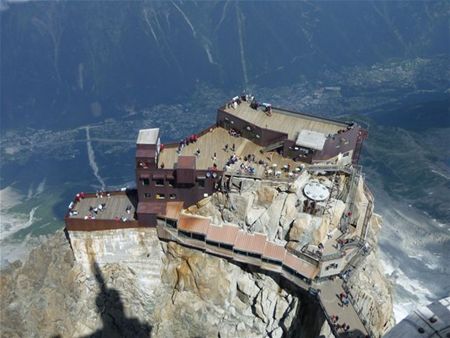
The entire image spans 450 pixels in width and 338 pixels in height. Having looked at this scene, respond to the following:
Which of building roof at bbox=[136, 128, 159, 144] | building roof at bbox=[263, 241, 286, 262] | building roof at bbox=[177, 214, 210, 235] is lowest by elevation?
building roof at bbox=[263, 241, 286, 262]

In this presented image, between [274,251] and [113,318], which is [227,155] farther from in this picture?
[113,318]

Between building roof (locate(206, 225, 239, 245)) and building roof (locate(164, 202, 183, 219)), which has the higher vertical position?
building roof (locate(164, 202, 183, 219))

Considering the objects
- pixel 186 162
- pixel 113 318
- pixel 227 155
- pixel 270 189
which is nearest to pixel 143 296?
pixel 113 318

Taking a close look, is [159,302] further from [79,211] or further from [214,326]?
Result: [79,211]

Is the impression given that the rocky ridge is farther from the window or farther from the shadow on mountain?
the window

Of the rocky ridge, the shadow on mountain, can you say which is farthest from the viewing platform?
the shadow on mountain

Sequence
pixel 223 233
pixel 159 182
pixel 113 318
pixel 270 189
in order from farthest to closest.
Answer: pixel 113 318
pixel 159 182
pixel 223 233
pixel 270 189

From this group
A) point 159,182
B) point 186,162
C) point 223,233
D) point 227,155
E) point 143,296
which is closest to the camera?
point 223,233

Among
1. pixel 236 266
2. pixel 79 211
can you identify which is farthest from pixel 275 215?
pixel 79 211
